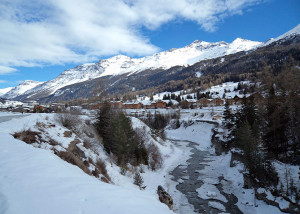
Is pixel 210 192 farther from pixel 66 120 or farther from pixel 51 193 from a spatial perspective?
pixel 66 120

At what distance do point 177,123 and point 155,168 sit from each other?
44.2 m

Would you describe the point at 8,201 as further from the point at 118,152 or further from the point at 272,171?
the point at 272,171

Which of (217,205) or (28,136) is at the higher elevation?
(28,136)

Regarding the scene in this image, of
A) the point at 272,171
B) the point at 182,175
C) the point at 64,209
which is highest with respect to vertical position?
the point at 64,209

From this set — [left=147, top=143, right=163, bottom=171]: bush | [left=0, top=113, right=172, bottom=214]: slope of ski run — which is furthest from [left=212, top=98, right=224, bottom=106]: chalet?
[left=0, top=113, right=172, bottom=214]: slope of ski run

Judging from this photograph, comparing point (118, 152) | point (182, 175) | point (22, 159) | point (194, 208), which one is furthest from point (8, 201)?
point (182, 175)

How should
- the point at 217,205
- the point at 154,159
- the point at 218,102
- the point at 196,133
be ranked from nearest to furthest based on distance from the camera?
1. the point at 217,205
2. the point at 154,159
3. the point at 196,133
4. the point at 218,102

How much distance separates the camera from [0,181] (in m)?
5.77

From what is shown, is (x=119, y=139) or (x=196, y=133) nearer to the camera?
(x=119, y=139)

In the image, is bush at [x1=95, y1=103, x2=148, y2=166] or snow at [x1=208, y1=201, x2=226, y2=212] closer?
snow at [x1=208, y1=201, x2=226, y2=212]

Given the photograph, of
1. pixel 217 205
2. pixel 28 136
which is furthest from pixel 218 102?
pixel 28 136

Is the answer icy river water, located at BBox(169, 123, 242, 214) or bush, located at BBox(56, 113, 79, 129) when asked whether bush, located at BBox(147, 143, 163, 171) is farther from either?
bush, located at BBox(56, 113, 79, 129)

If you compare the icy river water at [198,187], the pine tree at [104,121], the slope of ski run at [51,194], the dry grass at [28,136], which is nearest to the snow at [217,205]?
the icy river water at [198,187]

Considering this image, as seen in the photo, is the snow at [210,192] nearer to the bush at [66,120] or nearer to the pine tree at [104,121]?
the pine tree at [104,121]
